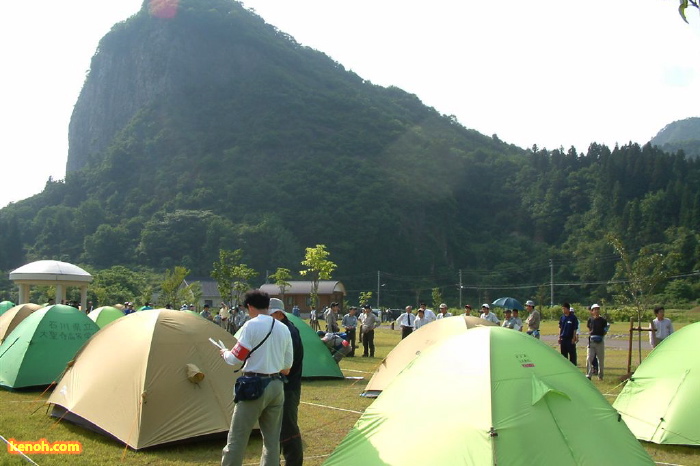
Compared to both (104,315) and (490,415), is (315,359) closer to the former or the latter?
(104,315)

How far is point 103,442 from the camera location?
7.79 metres

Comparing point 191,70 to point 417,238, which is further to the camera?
point 191,70

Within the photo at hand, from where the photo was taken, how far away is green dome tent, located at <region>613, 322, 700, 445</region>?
7758 mm

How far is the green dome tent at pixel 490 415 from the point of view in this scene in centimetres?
557

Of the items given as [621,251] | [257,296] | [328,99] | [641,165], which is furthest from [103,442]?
[328,99]

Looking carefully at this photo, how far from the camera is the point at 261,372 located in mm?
5766

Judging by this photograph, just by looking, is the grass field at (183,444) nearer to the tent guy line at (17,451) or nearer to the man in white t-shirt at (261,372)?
the tent guy line at (17,451)

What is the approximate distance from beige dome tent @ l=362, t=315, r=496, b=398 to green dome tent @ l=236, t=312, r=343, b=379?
247cm

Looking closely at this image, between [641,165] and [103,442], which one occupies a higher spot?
[641,165]

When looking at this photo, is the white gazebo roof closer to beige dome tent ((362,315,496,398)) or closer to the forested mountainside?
beige dome tent ((362,315,496,398))

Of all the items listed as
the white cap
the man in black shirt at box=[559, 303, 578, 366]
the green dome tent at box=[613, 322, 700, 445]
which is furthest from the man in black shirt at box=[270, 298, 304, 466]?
the man in black shirt at box=[559, 303, 578, 366]

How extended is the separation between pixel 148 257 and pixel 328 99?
5756 centimetres

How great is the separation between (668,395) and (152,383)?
6.45 m

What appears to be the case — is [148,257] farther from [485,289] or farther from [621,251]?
[621,251]
